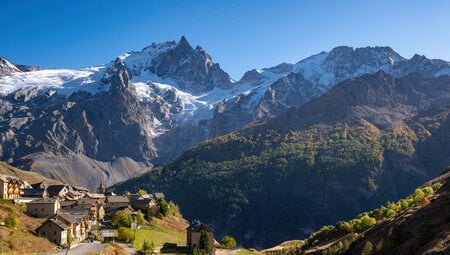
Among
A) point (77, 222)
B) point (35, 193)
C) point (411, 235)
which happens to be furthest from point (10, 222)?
point (411, 235)

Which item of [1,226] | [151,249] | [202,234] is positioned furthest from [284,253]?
[1,226]

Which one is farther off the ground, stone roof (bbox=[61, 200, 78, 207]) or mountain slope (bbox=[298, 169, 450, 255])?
stone roof (bbox=[61, 200, 78, 207])

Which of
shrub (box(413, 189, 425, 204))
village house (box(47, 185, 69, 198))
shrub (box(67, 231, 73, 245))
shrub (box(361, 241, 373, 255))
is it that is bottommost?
shrub (box(361, 241, 373, 255))

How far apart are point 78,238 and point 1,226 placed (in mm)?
14644

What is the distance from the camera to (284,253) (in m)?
91.1

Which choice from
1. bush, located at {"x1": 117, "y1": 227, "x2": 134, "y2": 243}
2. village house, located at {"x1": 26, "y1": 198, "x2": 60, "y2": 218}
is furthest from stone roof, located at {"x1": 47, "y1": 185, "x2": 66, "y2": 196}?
bush, located at {"x1": 117, "y1": 227, "x2": 134, "y2": 243}

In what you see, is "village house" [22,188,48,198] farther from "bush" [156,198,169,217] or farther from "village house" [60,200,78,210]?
"bush" [156,198,169,217]

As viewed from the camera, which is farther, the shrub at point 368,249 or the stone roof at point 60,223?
the stone roof at point 60,223

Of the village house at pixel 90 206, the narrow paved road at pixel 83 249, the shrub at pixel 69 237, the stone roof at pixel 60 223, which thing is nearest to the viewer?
the narrow paved road at pixel 83 249

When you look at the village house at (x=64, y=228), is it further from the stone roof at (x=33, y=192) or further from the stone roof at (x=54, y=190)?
the stone roof at (x=54, y=190)

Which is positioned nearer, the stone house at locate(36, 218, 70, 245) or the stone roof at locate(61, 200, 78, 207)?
the stone house at locate(36, 218, 70, 245)

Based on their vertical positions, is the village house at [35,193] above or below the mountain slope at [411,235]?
above

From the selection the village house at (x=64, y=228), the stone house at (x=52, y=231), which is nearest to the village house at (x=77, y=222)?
the village house at (x=64, y=228)

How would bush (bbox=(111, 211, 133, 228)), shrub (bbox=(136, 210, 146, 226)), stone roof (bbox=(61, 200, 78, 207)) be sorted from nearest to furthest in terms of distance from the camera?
bush (bbox=(111, 211, 133, 228))
stone roof (bbox=(61, 200, 78, 207))
shrub (bbox=(136, 210, 146, 226))
